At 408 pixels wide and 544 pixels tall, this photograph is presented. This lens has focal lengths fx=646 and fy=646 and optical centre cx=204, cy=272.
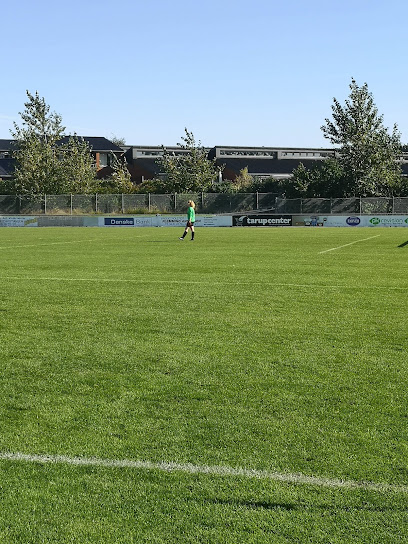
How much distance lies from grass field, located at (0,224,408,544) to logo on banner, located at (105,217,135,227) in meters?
40.6

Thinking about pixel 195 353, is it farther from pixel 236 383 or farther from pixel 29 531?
pixel 29 531

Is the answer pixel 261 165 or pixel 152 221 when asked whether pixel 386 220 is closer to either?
pixel 152 221

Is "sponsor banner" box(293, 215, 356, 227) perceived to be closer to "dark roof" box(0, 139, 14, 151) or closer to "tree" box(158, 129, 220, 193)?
"tree" box(158, 129, 220, 193)

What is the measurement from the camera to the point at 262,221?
48.6 m

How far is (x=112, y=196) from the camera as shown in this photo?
5769 centimetres

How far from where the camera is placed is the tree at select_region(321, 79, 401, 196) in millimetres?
56000

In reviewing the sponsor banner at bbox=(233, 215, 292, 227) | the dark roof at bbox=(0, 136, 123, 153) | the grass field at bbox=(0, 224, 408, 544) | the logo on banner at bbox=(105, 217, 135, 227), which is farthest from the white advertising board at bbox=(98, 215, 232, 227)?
the grass field at bbox=(0, 224, 408, 544)

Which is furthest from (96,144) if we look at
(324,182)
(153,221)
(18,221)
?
(153,221)

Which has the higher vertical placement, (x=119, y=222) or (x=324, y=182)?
(x=324, y=182)

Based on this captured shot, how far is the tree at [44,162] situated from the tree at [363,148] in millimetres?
25501

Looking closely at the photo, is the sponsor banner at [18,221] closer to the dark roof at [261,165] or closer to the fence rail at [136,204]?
the fence rail at [136,204]

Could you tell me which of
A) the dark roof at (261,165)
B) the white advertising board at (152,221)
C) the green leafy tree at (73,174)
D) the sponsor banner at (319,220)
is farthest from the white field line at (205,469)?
the dark roof at (261,165)

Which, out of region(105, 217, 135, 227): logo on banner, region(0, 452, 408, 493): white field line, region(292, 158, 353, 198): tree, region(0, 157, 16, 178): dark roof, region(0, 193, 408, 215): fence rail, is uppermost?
region(0, 157, 16, 178): dark roof

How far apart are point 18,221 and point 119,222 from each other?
28.8 ft
